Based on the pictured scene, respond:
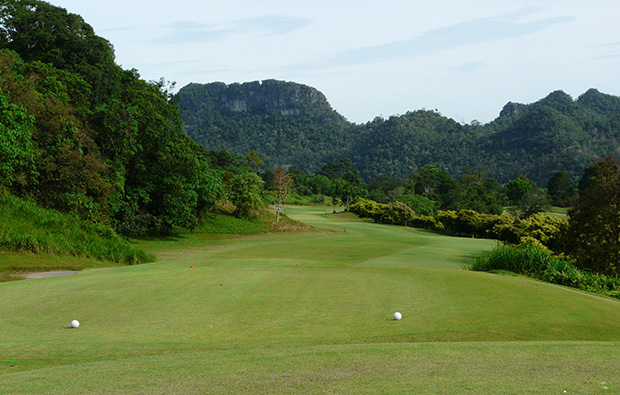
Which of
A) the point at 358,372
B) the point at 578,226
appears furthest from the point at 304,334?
the point at 578,226

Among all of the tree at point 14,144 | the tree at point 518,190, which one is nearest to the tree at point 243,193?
the tree at point 14,144

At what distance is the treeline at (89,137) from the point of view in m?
27.7

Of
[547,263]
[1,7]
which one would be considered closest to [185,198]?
[1,7]

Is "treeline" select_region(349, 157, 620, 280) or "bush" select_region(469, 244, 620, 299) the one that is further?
"treeline" select_region(349, 157, 620, 280)

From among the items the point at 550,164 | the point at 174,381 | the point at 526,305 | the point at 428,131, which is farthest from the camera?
the point at 428,131

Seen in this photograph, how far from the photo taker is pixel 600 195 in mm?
20578

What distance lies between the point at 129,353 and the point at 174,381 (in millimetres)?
2158

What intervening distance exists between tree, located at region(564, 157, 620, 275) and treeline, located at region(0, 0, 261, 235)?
24714 mm

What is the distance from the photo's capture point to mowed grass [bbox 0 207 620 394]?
527 centimetres

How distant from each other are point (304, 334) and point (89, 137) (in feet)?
93.7

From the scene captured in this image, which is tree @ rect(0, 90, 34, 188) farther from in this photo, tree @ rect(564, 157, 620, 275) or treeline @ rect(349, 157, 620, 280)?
tree @ rect(564, 157, 620, 275)

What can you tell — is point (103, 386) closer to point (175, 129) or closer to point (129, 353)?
point (129, 353)

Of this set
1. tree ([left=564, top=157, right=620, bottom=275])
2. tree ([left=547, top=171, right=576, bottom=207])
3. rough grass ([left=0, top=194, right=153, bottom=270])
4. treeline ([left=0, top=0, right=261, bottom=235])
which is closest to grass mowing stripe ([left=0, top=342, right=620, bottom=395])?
tree ([left=564, top=157, right=620, bottom=275])

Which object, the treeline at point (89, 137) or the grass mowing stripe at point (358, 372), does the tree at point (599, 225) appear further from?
the treeline at point (89, 137)
